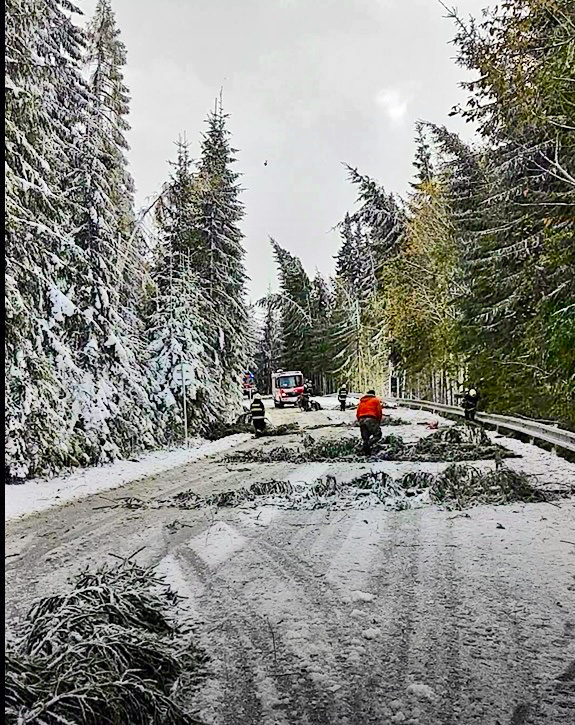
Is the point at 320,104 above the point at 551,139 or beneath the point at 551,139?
beneath

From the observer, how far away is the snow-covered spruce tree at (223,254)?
18.0 meters

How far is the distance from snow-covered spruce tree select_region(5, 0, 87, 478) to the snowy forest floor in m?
1.92

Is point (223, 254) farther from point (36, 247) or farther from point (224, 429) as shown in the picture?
point (36, 247)

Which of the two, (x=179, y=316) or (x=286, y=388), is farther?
(x=286, y=388)

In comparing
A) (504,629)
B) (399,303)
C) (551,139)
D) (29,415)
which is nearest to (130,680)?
(504,629)

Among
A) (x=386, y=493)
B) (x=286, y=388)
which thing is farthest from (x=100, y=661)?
(x=286, y=388)

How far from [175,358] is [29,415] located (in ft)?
22.6

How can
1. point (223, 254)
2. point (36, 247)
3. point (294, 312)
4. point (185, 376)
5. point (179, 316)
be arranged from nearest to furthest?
point (36, 247) < point (185, 376) < point (179, 316) < point (223, 254) < point (294, 312)

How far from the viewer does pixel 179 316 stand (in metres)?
15.5

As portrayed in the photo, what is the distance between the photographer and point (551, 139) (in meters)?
9.65

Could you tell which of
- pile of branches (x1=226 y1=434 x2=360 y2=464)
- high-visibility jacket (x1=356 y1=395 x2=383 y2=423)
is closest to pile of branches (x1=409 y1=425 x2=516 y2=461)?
high-visibility jacket (x1=356 y1=395 x2=383 y2=423)

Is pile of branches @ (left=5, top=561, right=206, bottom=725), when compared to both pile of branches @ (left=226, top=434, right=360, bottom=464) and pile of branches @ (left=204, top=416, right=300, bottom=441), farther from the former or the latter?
pile of branches @ (left=204, top=416, right=300, bottom=441)

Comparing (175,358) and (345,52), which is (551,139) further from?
(175,358)

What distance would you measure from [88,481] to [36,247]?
3.18 m
